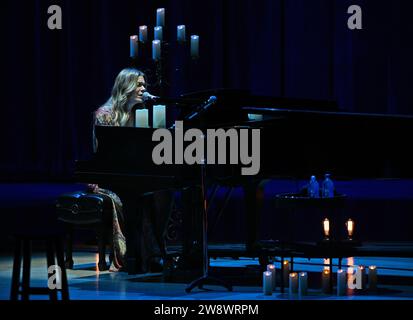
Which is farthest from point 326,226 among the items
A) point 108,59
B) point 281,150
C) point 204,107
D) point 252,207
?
point 108,59

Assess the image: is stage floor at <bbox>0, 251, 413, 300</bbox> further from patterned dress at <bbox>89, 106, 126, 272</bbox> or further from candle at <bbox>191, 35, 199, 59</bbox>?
candle at <bbox>191, 35, 199, 59</bbox>

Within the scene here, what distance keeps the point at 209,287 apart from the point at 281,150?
96 cm

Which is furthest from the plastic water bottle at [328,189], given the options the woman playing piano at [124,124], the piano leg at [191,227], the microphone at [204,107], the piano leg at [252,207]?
the microphone at [204,107]

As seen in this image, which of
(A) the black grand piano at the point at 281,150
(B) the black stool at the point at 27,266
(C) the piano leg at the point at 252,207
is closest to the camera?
(B) the black stool at the point at 27,266

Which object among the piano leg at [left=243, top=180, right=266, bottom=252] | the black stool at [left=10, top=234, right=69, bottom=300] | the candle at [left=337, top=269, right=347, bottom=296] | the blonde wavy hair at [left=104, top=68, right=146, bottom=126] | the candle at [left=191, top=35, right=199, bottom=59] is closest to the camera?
the black stool at [left=10, top=234, right=69, bottom=300]

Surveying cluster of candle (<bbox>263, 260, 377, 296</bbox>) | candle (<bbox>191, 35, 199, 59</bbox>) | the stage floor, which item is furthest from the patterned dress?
cluster of candle (<bbox>263, 260, 377, 296</bbox>)

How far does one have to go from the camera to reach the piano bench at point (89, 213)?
5781mm

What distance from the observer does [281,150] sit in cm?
515

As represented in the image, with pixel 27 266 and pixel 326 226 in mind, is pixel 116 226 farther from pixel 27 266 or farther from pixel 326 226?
pixel 27 266

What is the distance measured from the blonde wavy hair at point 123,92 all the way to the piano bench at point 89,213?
59cm

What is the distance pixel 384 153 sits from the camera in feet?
16.6

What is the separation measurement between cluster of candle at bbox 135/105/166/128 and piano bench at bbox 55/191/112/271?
590 millimetres

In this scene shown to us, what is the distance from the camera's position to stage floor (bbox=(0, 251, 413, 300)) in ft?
15.1

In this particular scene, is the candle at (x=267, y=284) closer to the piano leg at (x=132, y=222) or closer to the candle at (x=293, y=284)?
the candle at (x=293, y=284)
